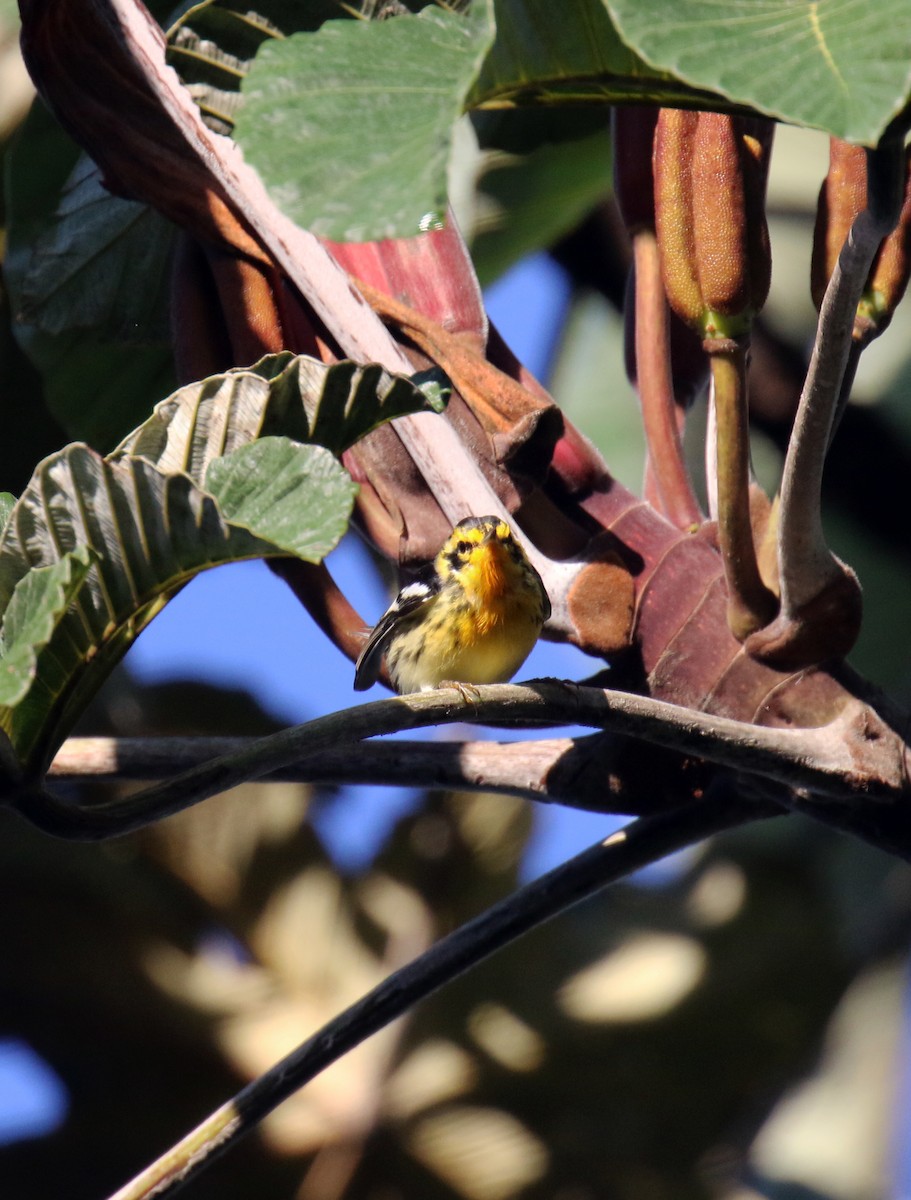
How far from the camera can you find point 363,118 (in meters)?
0.95

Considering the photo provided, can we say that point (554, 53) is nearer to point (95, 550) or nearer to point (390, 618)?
point (95, 550)

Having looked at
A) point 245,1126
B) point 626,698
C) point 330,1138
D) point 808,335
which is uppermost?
point 626,698

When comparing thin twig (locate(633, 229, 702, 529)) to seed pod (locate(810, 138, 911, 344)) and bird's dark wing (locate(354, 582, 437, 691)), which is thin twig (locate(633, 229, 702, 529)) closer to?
seed pod (locate(810, 138, 911, 344))

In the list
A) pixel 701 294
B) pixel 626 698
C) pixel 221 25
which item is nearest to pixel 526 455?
pixel 701 294

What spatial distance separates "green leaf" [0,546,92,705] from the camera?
3.32ft

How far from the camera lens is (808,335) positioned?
3.03m

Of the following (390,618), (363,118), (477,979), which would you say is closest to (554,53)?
(363,118)

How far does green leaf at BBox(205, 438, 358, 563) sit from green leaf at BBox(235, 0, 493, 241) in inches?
8.9

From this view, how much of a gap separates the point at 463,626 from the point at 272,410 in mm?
1511

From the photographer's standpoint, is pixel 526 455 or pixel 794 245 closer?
pixel 526 455

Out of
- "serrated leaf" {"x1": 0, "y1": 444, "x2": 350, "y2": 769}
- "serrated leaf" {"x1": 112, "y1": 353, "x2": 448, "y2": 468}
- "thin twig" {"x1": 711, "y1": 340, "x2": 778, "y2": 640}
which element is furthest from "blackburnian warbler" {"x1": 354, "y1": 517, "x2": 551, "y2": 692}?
"serrated leaf" {"x1": 0, "y1": 444, "x2": 350, "y2": 769}

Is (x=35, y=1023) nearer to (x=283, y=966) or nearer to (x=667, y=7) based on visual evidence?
(x=283, y=966)

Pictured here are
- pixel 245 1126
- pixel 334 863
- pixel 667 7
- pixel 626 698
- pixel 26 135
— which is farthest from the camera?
pixel 334 863

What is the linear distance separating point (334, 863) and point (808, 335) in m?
1.67
